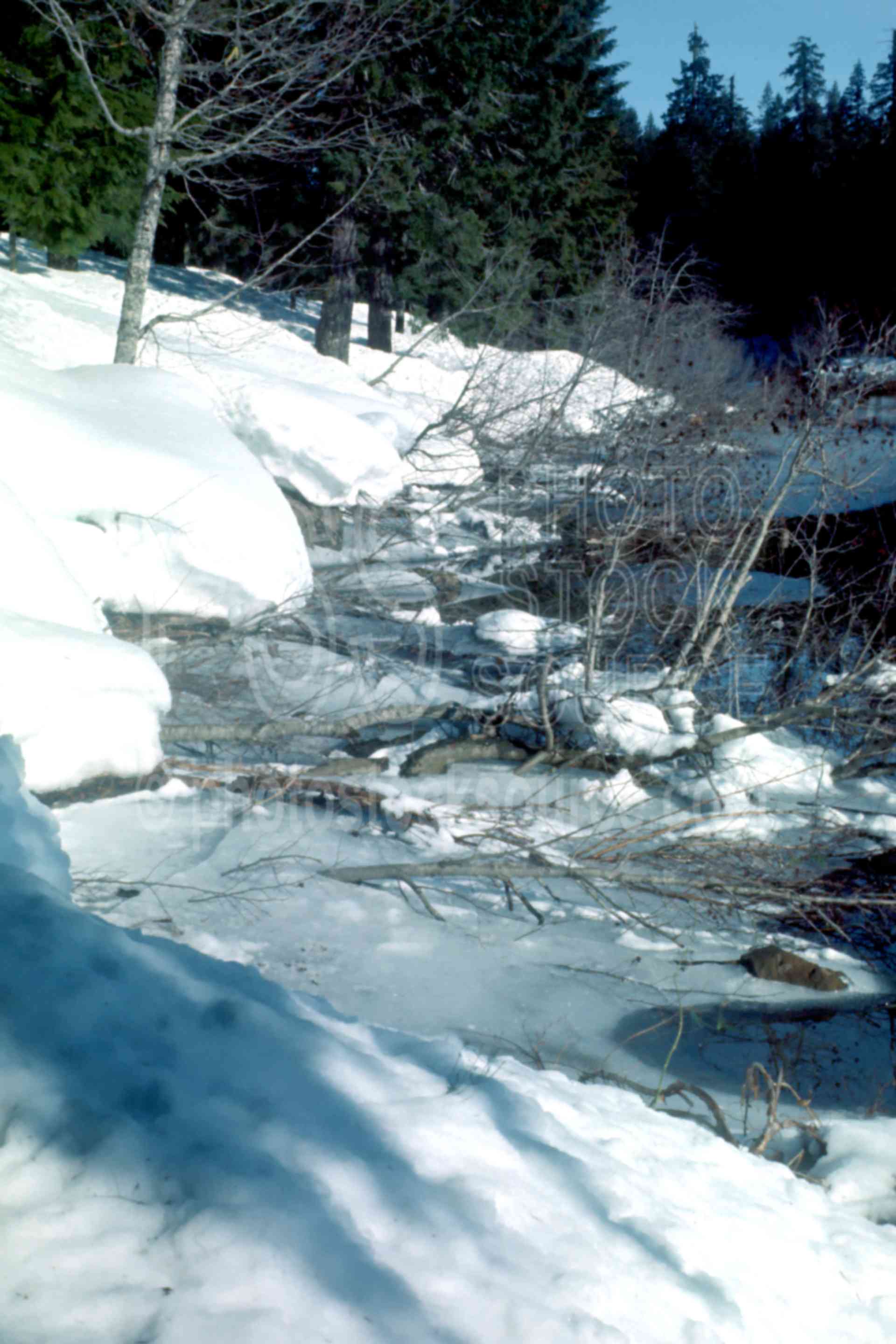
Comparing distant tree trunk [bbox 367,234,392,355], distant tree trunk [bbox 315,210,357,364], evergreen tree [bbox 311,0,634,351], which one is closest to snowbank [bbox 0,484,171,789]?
evergreen tree [bbox 311,0,634,351]

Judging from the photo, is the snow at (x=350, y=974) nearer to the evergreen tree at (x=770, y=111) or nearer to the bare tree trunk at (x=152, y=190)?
the bare tree trunk at (x=152, y=190)

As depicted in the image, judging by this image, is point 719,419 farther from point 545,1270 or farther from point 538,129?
point 545,1270

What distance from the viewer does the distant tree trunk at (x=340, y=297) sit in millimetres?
15305

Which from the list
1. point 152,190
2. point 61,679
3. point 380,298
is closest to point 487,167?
point 380,298

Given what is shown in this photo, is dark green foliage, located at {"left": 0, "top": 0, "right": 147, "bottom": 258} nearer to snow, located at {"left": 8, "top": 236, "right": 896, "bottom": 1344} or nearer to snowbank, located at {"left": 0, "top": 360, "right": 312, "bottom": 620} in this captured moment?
snow, located at {"left": 8, "top": 236, "right": 896, "bottom": 1344}

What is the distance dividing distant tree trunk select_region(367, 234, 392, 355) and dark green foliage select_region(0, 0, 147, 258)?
5.24 metres

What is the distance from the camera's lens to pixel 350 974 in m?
3.58

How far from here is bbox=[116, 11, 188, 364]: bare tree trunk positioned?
770 cm

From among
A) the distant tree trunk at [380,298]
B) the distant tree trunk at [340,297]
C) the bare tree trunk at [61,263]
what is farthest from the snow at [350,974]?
the distant tree trunk at [380,298]

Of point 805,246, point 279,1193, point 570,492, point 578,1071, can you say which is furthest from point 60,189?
point 805,246

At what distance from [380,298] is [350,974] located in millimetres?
15739

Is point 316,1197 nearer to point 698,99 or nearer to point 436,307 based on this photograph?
point 436,307

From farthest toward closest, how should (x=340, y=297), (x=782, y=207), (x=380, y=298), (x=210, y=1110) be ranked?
(x=782, y=207) < (x=380, y=298) < (x=340, y=297) < (x=210, y=1110)

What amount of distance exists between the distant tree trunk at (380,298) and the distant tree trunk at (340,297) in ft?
2.70
